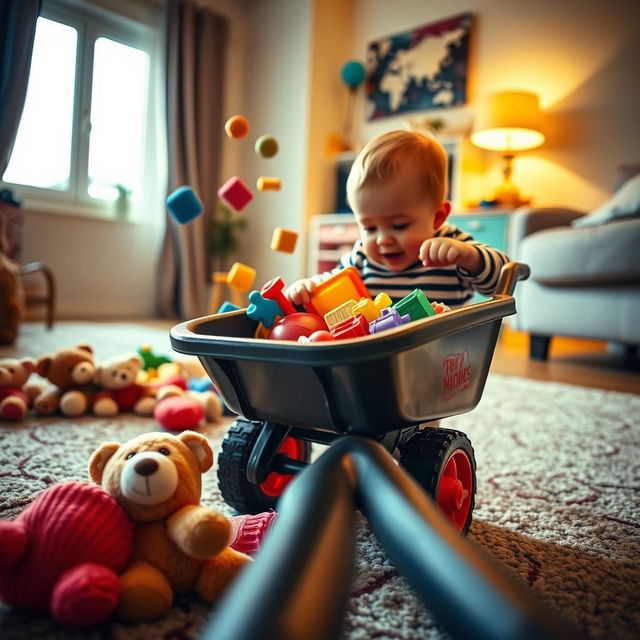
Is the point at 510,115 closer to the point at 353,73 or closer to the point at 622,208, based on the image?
the point at 622,208

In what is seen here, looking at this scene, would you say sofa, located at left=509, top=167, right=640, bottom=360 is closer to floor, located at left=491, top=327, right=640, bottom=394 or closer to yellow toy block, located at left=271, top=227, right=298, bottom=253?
floor, located at left=491, top=327, right=640, bottom=394

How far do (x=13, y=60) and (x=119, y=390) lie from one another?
1.67 metres

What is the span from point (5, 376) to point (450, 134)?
8.96 feet

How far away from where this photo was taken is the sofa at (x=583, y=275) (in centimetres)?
188

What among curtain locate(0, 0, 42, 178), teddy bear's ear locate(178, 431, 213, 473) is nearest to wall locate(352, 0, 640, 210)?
curtain locate(0, 0, 42, 178)

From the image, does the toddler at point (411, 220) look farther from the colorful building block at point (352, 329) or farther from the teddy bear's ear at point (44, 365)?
the teddy bear's ear at point (44, 365)

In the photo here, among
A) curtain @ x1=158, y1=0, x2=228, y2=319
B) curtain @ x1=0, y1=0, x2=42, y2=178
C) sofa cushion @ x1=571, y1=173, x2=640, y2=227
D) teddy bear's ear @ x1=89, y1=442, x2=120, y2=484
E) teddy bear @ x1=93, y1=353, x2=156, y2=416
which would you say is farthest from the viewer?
curtain @ x1=158, y1=0, x2=228, y2=319

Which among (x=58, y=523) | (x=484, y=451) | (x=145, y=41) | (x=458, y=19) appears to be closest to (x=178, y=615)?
(x=58, y=523)

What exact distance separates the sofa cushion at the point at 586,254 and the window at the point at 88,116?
8.21ft

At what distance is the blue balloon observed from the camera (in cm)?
348

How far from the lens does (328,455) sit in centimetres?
46

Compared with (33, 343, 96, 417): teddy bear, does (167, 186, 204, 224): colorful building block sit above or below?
above

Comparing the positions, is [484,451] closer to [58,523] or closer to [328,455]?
[328,455]

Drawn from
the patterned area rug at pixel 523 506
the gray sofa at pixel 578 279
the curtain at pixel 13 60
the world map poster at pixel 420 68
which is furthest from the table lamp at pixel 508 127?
the curtain at pixel 13 60
